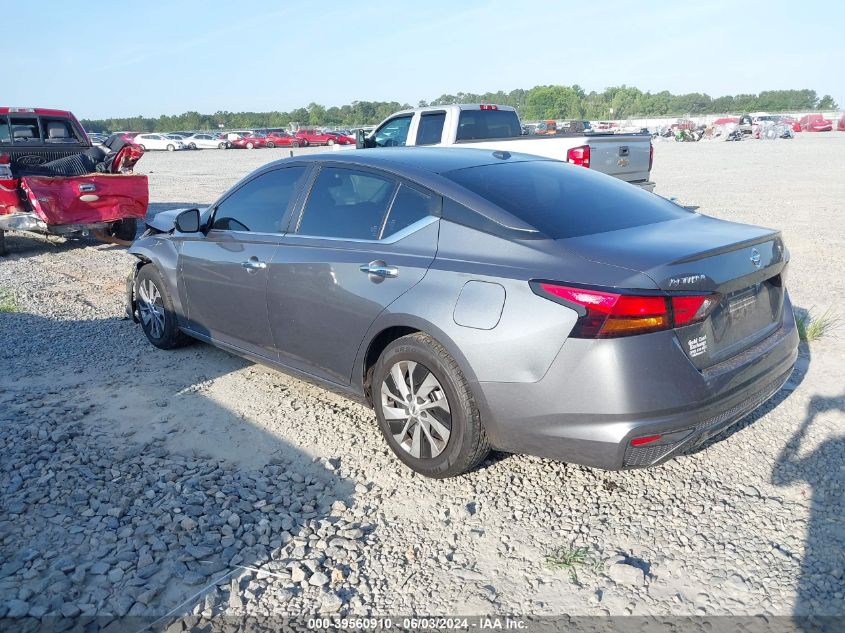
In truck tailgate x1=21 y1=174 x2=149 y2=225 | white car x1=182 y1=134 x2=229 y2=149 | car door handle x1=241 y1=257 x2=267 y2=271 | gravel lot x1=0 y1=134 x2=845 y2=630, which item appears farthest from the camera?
white car x1=182 y1=134 x2=229 y2=149

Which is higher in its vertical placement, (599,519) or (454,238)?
(454,238)

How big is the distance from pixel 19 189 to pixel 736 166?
22.8 m

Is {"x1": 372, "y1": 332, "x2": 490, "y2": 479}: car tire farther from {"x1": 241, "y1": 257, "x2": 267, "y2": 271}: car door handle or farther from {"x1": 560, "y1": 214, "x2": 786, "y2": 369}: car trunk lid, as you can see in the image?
{"x1": 241, "y1": 257, "x2": 267, "y2": 271}: car door handle

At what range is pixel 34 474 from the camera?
12.1 feet

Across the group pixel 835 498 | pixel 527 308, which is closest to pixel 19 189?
pixel 527 308

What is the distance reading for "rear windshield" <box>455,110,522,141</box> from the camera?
37.5 feet

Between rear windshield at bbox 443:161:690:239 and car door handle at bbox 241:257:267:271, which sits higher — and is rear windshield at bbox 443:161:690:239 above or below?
above

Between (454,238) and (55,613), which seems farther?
(454,238)

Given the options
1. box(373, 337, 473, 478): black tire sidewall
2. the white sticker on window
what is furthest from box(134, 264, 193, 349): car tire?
the white sticker on window

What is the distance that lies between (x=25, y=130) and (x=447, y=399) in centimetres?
1052

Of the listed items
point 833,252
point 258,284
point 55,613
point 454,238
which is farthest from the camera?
point 833,252

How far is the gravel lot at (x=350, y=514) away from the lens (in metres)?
2.78

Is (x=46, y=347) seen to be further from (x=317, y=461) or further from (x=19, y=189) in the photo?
(x=19, y=189)

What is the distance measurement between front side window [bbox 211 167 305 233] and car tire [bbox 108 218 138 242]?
21.8 feet
